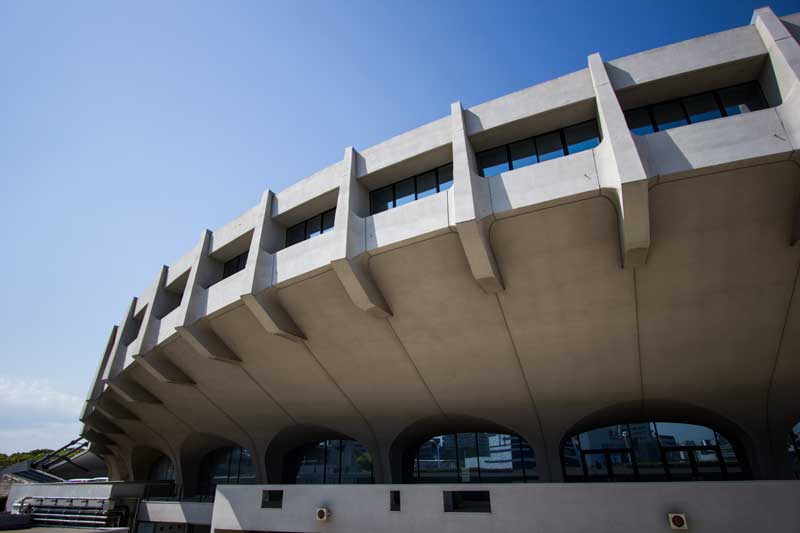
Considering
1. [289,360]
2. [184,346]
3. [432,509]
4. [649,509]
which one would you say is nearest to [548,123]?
[649,509]

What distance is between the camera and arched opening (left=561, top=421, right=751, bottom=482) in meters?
15.8

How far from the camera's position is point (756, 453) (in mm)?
14203

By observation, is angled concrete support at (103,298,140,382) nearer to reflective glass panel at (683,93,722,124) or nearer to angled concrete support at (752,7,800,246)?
reflective glass panel at (683,93,722,124)

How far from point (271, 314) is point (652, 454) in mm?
15389

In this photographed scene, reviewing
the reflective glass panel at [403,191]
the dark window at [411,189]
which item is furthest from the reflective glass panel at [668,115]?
the reflective glass panel at [403,191]

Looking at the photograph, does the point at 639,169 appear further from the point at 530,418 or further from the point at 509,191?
the point at 530,418

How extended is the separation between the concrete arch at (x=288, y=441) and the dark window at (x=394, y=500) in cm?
812

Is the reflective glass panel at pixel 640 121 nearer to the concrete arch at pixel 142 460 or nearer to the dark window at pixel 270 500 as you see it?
the dark window at pixel 270 500

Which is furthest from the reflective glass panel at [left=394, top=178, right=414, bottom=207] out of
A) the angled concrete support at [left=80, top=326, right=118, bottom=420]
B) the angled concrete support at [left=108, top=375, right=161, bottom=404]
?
the angled concrete support at [left=80, top=326, right=118, bottom=420]

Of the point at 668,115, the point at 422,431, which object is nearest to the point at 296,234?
the point at 422,431

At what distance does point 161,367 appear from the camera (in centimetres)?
1798

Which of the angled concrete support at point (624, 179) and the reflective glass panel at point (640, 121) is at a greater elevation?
the reflective glass panel at point (640, 121)

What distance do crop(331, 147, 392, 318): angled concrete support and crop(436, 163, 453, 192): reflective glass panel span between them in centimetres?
250

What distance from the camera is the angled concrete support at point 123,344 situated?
21969 millimetres
